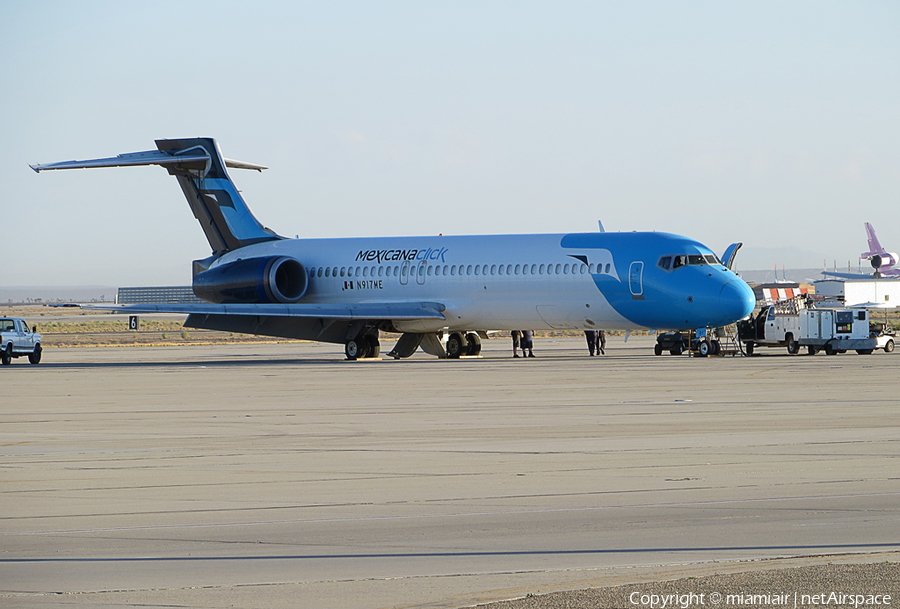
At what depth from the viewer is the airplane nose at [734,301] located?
35.2 metres

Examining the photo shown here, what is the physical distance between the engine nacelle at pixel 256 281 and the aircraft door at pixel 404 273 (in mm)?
4581

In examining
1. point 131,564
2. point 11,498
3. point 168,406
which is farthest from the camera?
point 168,406

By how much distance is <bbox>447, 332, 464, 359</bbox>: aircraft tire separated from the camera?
43312mm

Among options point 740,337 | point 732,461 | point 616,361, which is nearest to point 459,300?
point 616,361

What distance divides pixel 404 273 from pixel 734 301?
12.2 meters

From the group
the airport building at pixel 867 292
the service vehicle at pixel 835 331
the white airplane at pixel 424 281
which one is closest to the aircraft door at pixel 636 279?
the white airplane at pixel 424 281

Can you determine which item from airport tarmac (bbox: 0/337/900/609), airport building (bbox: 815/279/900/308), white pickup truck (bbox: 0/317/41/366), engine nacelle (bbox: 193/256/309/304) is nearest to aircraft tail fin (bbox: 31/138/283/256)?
engine nacelle (bbox: 193/256/309/304)

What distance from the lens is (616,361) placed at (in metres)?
36.9

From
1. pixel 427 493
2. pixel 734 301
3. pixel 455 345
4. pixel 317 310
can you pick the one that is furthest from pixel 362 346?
pixel 427 493

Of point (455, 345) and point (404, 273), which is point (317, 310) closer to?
point (404, 273)

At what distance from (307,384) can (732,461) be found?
51.5ft

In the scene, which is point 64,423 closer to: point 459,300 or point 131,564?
point 131,564

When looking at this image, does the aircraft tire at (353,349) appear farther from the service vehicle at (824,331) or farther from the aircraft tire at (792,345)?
the aircraft tire at (792,345)

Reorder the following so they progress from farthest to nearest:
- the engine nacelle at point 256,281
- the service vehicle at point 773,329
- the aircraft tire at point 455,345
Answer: the aircraft tire at point 455,345 → the engine nacelle at point 256,281 → the service vehicle at point 773,329
